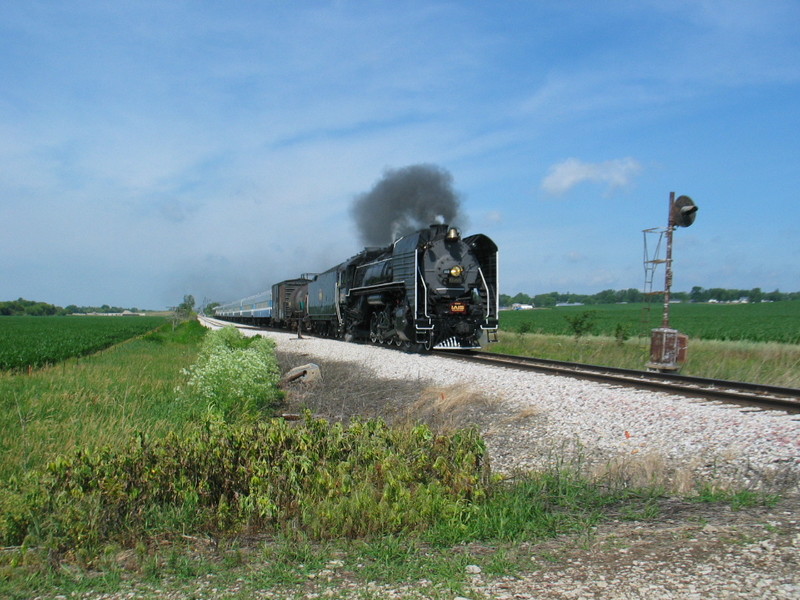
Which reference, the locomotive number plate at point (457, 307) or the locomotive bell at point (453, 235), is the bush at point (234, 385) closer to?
the locomotive number plate at point (457, 307)

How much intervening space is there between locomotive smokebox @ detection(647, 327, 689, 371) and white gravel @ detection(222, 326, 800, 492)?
2.67 m

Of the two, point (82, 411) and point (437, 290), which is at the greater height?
point (437, 290)

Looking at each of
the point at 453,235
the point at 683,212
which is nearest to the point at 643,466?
the point at 683,212

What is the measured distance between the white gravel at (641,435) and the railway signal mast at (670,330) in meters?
2.70

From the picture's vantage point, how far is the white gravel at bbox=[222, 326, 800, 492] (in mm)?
5422

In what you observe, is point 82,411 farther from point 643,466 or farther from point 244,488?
point 643,466

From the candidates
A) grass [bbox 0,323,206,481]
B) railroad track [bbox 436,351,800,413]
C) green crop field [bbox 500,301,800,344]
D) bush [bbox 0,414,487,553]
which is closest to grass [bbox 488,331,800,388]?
green crop field [bbox 500,301,800,344]

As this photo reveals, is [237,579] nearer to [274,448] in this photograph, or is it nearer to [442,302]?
[274,448]

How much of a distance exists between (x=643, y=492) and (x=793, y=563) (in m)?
1.51

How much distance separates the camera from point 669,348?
40.2ft

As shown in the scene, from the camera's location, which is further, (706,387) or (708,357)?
(708,357)

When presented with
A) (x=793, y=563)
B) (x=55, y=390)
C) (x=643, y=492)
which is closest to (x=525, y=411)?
(x=643, y=492)

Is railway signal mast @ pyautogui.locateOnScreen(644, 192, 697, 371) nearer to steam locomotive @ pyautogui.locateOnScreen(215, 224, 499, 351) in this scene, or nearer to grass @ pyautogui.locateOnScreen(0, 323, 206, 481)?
steam locomotive @ pyautogui.locateOnScreen(215, 224, 499, 351)

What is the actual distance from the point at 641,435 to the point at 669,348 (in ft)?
20.2
